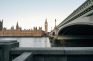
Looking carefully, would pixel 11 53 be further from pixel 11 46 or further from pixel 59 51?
pixel 59 51

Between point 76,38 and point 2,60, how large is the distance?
41808 mm

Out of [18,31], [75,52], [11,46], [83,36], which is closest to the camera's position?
[75,52]

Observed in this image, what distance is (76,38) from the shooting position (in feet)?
151

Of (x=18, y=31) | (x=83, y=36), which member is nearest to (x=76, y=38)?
(x=83, y=36)

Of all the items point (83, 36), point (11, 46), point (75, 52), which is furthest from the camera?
point (83, 36)

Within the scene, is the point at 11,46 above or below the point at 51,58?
above

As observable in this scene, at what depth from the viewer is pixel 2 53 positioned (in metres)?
5.51

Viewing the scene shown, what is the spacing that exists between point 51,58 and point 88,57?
123 centimetres

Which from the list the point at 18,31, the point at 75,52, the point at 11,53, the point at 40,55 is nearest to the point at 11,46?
the point at 11,53

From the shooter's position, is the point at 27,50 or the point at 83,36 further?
the point at 83,36

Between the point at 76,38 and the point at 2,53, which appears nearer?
the point at 2,53

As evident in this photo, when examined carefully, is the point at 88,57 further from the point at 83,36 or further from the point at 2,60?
the point at 83,36

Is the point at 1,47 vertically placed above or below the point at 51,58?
above

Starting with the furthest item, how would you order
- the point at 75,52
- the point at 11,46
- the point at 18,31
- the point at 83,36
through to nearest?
the point at 18,31 < the point at 83,36 < the point at 11,46 < the point at 75,52
